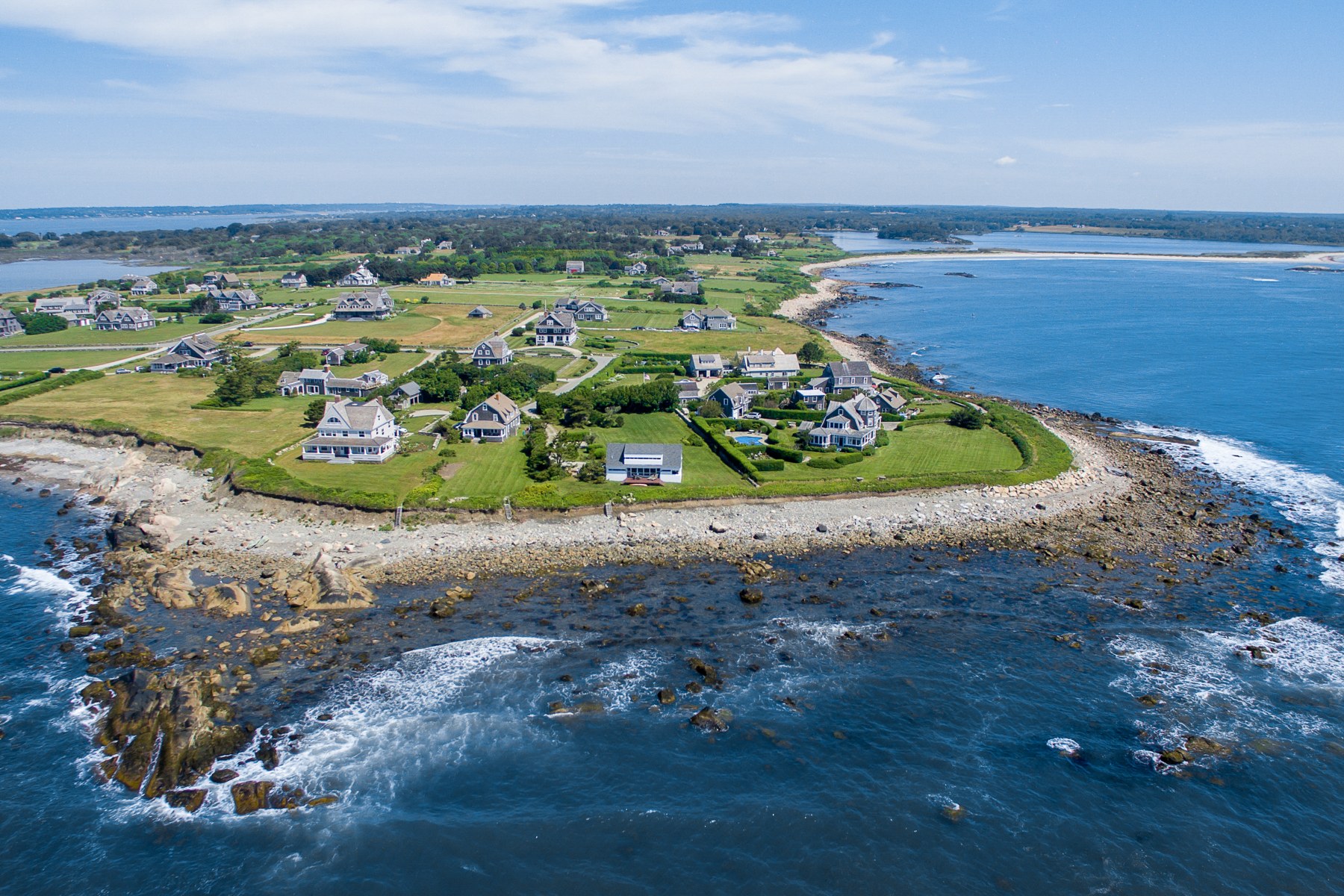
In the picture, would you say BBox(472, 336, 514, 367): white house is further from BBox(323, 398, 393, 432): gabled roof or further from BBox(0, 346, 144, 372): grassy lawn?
BBox(0, 346, 144, 372): grassy lawn

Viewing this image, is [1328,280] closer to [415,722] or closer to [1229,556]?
[1229,556]

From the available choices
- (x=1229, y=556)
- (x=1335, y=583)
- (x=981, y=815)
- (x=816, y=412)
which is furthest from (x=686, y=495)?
(x=1335, y=583)

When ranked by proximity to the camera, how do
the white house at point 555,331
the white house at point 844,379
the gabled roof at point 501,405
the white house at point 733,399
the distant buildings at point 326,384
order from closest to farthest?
the gabled roof at point 501,405
the white house at point 733,399
the white house at point 844,379
the distant buildings at point 326,384
the white house at point 555,331

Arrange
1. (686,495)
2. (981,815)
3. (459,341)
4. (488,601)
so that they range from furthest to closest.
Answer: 1. (459,341)
2. (686,495)
3. (488,601)
4. (981,815)

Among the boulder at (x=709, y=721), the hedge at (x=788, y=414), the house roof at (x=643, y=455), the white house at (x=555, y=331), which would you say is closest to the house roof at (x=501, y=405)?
the house roof at (x=643, y=455)

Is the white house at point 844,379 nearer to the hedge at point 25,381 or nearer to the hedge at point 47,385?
the hedge at point 47,385

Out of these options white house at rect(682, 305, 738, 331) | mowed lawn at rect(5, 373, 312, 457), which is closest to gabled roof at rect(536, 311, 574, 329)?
white house at rect(682, 305, 738, 331)

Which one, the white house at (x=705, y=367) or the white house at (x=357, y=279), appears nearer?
the white house at (x=705, y=367)
